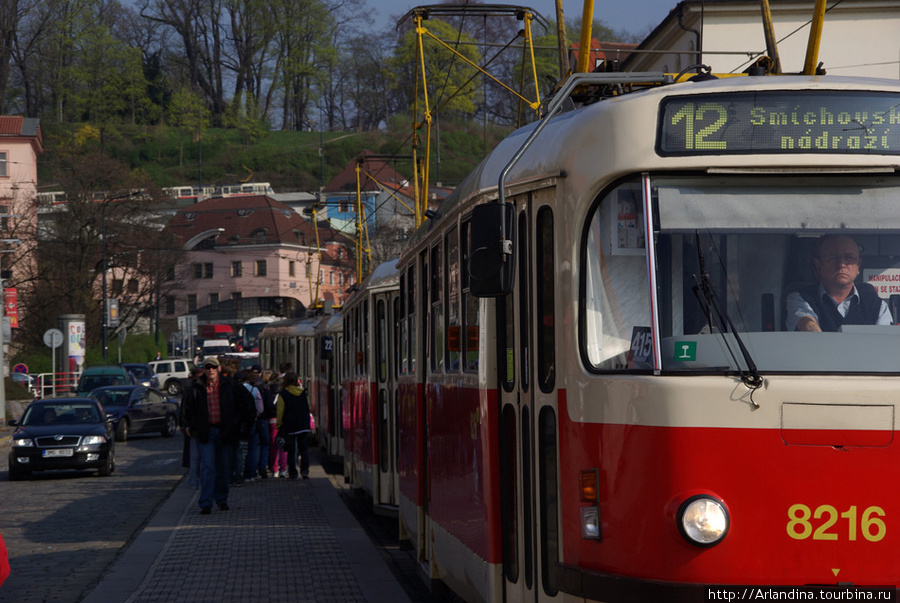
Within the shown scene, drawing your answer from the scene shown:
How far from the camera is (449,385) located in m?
8.07

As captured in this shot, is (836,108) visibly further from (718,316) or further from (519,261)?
(519,261)

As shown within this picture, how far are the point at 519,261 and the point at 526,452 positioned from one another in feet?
3.02

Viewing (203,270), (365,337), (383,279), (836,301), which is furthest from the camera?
(203,270)

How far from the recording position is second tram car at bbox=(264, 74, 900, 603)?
198 inches

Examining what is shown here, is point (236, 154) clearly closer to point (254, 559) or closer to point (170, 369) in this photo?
point (170, 369)

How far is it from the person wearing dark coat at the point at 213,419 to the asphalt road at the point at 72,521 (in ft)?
3.44

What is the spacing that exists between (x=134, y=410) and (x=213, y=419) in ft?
63.9

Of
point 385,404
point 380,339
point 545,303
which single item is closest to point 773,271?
point 545,303

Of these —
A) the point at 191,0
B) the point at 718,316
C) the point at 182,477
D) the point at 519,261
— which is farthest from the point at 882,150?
the point at 191,0

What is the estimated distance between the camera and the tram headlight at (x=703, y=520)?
16.6 feet

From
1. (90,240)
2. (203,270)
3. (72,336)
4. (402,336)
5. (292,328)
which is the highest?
(203,270)

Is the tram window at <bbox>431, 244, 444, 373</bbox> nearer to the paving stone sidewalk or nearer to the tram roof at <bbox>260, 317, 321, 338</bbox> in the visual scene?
the paving stone sidewalk

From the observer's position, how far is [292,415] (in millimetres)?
20031

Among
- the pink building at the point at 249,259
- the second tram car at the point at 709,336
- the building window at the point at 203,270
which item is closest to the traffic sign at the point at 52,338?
the second tram car at the point at 709,336
